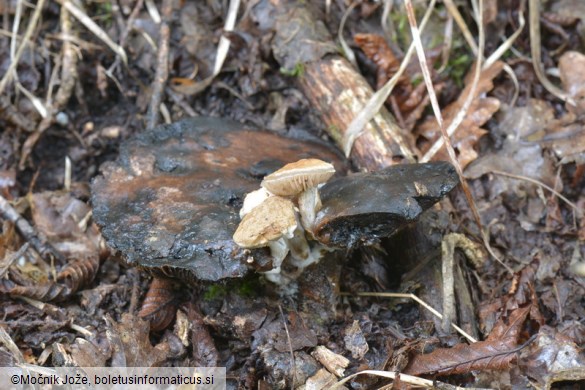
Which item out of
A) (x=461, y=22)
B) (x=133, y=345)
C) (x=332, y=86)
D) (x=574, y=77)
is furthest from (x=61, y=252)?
(x=574, y=77)

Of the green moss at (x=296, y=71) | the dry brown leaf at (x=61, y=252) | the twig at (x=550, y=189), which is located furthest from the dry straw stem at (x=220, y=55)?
the twig at (x=550, y=189)

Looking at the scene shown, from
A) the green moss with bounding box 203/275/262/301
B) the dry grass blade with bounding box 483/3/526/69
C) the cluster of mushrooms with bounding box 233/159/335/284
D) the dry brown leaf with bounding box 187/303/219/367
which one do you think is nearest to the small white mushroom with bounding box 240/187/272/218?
the cluster of mushrooms with bounding box 233/159/335/284

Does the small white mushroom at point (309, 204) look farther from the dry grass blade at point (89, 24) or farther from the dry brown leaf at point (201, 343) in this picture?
the dry grass blade at point (89, 24)

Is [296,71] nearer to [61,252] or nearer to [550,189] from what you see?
[550,189]

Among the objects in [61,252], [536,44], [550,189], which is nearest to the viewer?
[550,189]

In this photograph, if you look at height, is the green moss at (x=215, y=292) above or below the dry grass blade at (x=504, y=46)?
below

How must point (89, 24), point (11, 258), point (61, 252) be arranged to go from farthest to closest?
1. point (89, 24)
2. point (61, 252)
3. point (11, 258)
